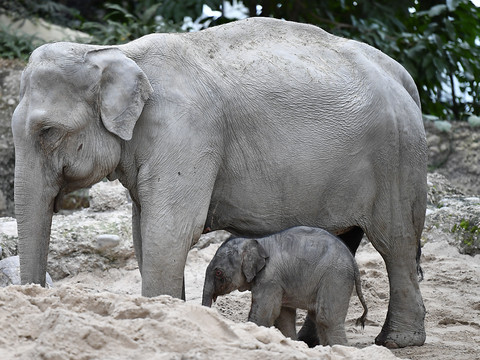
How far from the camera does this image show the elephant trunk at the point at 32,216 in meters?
5.29

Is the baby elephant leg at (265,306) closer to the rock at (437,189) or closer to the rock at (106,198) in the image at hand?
the rock at (106,198)

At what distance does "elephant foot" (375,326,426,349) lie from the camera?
6.27m

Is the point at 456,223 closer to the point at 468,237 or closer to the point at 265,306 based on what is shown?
the point at 468,237

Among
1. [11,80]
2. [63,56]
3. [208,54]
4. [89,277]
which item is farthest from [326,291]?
[11,80]

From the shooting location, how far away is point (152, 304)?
4.19 metres

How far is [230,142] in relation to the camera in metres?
5.68

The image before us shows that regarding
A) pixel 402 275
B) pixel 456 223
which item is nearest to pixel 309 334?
pixel 402 275

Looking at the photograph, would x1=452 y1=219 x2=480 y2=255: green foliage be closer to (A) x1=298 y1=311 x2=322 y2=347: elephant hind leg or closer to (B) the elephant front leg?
(A) x1=298 y1=311 x2=322 y2=347: elephant hind leg

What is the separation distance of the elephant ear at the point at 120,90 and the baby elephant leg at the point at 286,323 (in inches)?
60.2

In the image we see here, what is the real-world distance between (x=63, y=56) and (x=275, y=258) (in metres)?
1.69

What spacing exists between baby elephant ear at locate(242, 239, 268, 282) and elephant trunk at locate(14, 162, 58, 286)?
1.15m

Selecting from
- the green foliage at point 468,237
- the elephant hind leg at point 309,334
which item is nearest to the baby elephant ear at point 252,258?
the elephant hind leg at point 309,334

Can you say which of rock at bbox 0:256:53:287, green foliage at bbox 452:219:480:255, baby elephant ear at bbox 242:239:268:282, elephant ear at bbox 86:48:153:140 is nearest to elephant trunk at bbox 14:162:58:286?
elephant ear at bbox 86:48:153:140

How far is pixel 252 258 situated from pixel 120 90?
1245 millimetres
